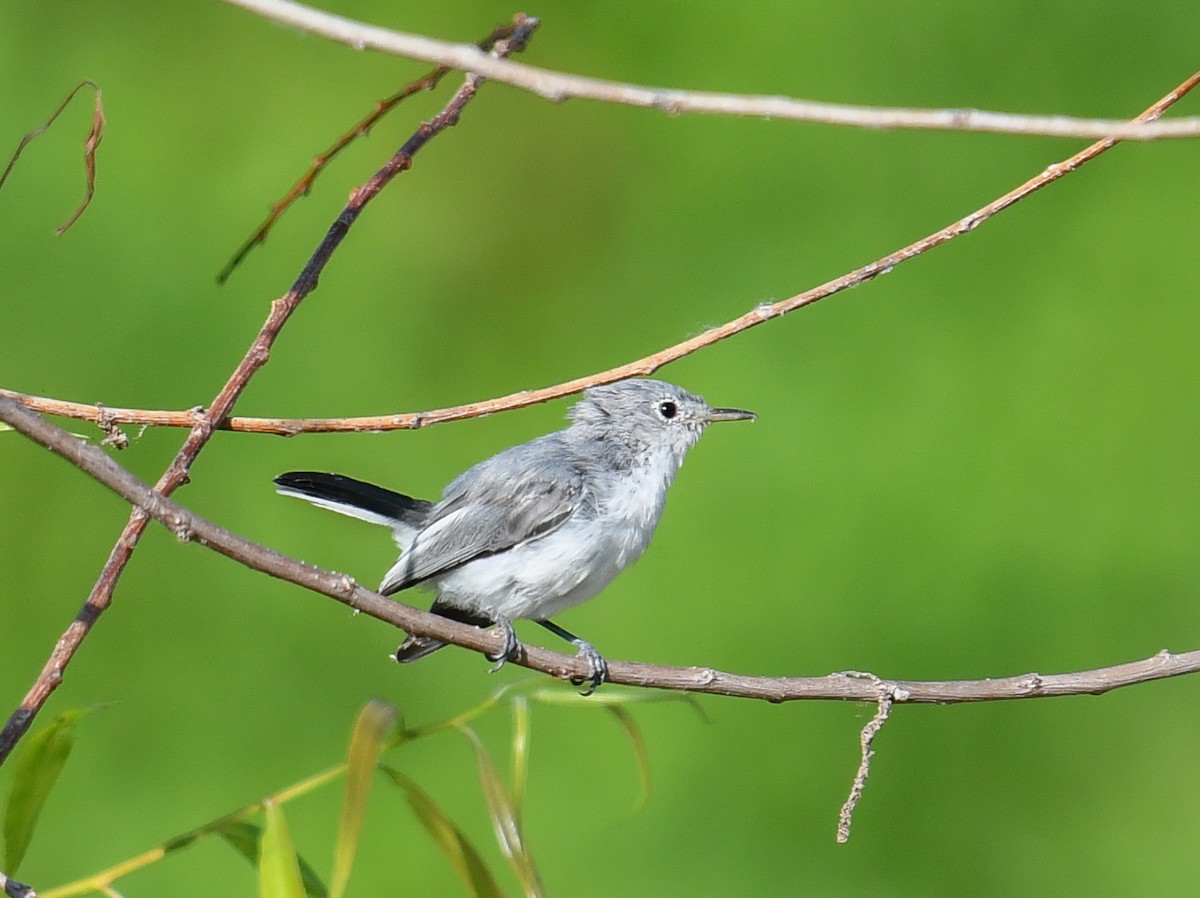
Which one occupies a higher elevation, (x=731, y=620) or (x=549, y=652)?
(x=731, y=620)

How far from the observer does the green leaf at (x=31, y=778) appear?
0.94 m

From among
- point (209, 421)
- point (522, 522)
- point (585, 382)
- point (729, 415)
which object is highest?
point (729, 415)

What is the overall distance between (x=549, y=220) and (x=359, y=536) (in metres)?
0.62

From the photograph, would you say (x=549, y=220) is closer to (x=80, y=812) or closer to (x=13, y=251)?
(x=13, y=251)

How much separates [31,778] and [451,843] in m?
0.31

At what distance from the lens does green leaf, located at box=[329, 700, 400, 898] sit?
35.0 inches

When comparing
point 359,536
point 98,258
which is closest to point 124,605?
point 359,536

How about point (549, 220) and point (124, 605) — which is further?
point (549, 220)

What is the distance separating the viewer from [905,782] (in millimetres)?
2100

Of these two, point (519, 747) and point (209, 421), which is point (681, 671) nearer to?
point (519, 747)

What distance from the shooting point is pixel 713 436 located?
222 centimetres

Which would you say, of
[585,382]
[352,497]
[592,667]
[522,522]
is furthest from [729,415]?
[585,382]

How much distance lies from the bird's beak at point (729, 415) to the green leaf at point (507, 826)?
768mm

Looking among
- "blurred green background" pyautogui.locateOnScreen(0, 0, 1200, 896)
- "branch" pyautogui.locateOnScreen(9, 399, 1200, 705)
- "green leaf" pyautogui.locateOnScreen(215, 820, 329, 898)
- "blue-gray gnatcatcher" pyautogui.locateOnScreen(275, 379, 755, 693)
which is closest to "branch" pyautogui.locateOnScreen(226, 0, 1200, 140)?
"branch" pyautogui.locateOnScreen(9, 399, 1200, 705)
